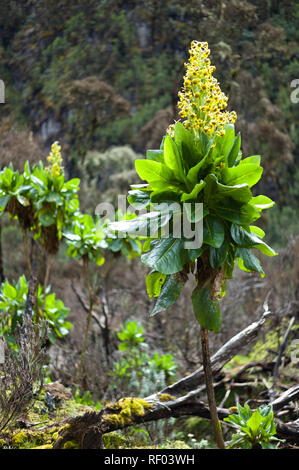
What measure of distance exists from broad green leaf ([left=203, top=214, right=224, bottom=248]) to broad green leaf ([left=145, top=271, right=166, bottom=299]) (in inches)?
10.6

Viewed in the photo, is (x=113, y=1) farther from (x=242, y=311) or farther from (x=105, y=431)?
(x=105, y=431)

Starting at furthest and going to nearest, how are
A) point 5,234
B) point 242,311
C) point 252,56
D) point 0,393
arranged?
point 5,234 < point 242,311 < point 252,56 < point 0,393

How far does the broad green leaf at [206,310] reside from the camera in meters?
1.48

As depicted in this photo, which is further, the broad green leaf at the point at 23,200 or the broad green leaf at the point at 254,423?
the broad green leaf at the point at 23,200

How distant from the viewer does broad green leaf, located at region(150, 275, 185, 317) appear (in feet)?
5.04

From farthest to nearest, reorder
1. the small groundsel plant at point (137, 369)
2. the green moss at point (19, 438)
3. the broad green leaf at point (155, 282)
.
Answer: the small groundsel plant at point (137, 369)
the green moss at point (19, 438)
the broad green leaf at point (155, 282)

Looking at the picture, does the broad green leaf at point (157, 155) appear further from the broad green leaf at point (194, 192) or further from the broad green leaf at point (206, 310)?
the broad green leaf at point (206, 310)

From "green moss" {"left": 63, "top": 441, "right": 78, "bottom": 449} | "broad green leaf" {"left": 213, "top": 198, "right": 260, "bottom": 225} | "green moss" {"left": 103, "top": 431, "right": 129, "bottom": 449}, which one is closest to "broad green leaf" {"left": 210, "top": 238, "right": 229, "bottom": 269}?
"broad green leaf" {"left": 213, "top": 198, "right": 260, "bottom": 225}

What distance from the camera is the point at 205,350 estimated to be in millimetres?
1524

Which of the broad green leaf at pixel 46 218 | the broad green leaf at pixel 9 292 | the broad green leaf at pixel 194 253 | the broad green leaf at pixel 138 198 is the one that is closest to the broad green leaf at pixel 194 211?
the broad green leaf at pixel 194 253

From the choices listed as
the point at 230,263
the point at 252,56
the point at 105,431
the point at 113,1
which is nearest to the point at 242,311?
the point at 252,56

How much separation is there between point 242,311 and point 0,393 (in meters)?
5.30

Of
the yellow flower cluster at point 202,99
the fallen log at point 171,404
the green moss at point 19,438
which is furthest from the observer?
the fallen log at point 171,404
